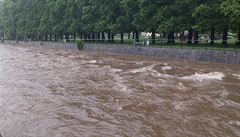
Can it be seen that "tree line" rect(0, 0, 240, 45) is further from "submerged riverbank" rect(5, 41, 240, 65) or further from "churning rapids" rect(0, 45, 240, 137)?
"churning rapids" rect(0, 45, 240, 137)

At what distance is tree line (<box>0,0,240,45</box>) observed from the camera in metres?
32.0

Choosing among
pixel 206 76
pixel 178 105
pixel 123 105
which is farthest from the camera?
pixel 206 76

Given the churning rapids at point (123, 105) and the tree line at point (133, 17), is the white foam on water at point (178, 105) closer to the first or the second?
the churning rapids at point (123, 105)

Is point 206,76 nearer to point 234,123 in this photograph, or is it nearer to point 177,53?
point 234,123

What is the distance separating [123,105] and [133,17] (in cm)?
3028

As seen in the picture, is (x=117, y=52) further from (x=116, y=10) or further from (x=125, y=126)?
(x=125, y=126)

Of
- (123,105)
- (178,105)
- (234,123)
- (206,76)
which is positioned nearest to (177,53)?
(206,76)

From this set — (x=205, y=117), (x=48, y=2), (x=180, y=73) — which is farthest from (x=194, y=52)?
(x=48, y=2)

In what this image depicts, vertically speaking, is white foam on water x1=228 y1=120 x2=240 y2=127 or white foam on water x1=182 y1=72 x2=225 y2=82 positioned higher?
white foam on water x1=182 y1=72 x2=225 y2=82

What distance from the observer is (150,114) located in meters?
13.7

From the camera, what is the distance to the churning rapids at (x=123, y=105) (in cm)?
1197

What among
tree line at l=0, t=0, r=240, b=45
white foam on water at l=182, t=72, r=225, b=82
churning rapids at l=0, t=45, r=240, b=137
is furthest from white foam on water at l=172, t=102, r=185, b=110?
tree line at l=0, t=0, r=240, b=45

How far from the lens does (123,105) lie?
15.1 metres

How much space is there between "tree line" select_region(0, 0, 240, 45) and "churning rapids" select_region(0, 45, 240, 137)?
9.43 meters
